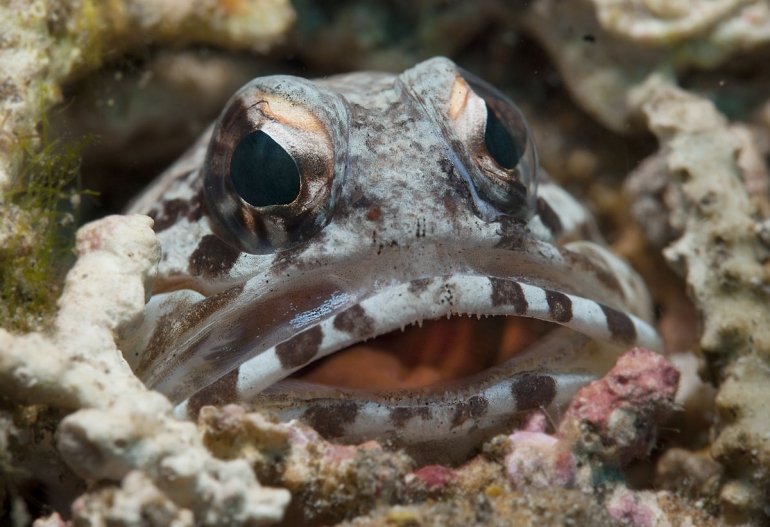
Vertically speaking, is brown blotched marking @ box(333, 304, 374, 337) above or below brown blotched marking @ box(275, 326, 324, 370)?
above

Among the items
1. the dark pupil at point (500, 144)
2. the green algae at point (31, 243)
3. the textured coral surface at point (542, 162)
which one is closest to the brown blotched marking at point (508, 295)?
the textured coral surface at point (542, 162)

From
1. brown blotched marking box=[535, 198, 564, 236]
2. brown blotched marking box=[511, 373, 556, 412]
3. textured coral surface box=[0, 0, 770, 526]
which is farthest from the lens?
brown blotched marking box=[535, 198, 564, 236]

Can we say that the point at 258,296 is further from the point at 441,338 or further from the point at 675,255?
the point at 675,255

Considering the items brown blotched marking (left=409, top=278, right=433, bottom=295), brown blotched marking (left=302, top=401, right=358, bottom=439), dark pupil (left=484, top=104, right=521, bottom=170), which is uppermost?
dark pupil (left=484, top=104, right=521, bottom=170)

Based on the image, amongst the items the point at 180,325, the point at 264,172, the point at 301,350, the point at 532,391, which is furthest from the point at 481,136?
Result: the point at 180,325

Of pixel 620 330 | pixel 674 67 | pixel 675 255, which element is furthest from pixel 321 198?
pixel 674 67

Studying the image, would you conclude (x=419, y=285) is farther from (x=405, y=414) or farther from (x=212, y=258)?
(x=212, y=258)

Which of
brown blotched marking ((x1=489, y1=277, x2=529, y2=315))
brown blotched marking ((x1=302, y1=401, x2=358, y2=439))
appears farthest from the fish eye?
brown blotched marking ((x1=302, y1=401, x2=358, y2=439))

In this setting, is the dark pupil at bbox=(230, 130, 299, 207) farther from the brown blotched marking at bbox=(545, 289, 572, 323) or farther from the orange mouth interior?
the brown blotched marking at bbox=(545, 289, 572, 323)
